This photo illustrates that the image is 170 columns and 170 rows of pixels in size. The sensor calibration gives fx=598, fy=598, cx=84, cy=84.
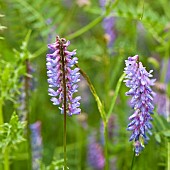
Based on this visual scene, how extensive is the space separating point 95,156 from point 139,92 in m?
1.05

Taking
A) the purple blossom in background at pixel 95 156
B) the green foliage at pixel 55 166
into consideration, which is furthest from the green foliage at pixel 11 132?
the purple blossom in background at pixel 95 156

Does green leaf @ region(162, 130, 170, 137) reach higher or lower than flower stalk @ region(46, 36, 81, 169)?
lower

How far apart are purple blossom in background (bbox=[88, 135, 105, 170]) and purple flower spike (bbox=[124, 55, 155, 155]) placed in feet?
3.22

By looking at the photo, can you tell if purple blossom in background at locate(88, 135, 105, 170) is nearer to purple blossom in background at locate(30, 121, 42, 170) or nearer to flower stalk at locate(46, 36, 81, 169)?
purple blossom in background at locate(30, 121, 42, 170)

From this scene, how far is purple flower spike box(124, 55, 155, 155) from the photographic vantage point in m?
1.25

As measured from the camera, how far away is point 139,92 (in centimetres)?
126

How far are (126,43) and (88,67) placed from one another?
576 mm

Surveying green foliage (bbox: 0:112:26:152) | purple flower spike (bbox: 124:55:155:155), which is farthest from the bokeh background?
purple flower spike (bbox: 124:55:155:155)

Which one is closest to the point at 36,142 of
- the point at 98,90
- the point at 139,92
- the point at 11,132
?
the point at 11,132

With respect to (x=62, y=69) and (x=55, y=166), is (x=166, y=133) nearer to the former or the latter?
(x=55, y=166)

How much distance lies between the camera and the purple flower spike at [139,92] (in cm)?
125

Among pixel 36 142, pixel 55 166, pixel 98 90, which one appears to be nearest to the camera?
pixel 55 166

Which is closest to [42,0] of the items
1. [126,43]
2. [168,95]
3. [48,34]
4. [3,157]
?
[48,34]

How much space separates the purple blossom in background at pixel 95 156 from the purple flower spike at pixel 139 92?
980 mm
